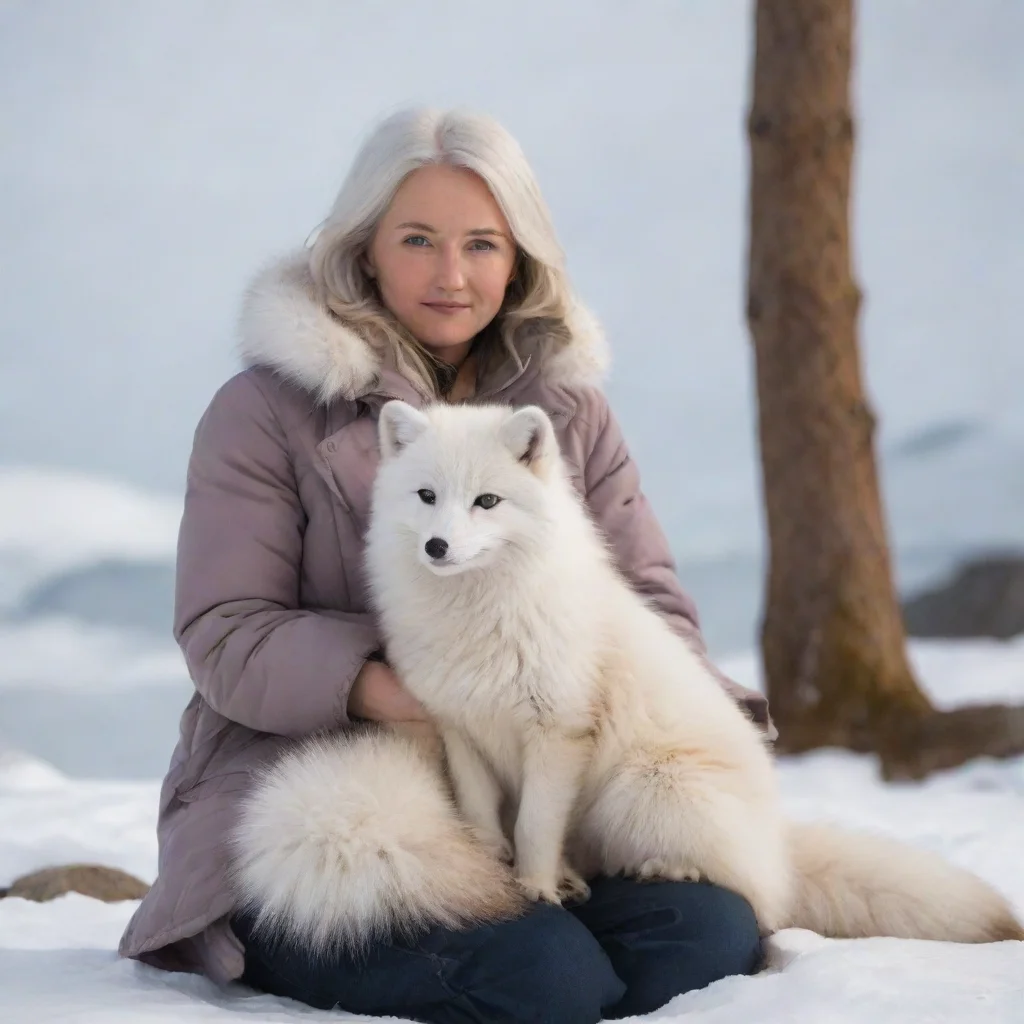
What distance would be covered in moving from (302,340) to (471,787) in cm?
86

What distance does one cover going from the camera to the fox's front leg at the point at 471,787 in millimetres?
2117

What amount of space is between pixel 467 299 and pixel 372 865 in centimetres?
Answer: 109

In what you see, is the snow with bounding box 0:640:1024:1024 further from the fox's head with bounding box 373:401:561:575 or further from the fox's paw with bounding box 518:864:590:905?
the fox's head with bounding box 373:401:561:575

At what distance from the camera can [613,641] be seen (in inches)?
85.2

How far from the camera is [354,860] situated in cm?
190

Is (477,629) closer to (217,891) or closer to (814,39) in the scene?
(217,891)

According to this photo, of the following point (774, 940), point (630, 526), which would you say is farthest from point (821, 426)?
point (774, 940)

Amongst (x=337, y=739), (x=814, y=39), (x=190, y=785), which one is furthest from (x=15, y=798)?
(x=814, y=39)

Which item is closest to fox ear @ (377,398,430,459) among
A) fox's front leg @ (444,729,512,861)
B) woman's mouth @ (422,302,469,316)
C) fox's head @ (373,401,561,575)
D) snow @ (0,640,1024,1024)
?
fox's head @ (373,401,561,575)

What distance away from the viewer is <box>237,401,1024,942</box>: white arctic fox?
2.00 meters

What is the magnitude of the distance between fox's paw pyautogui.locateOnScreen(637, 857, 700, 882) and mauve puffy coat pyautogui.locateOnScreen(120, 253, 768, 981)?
1.45 ft

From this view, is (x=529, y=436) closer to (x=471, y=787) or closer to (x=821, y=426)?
(x=471, y=787)

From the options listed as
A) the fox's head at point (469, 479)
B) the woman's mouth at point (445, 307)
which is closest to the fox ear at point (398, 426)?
the fox's head at point (469, 479)

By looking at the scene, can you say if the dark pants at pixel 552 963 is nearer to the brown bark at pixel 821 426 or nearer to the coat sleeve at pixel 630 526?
the coat sleeve at pixel 630 526
